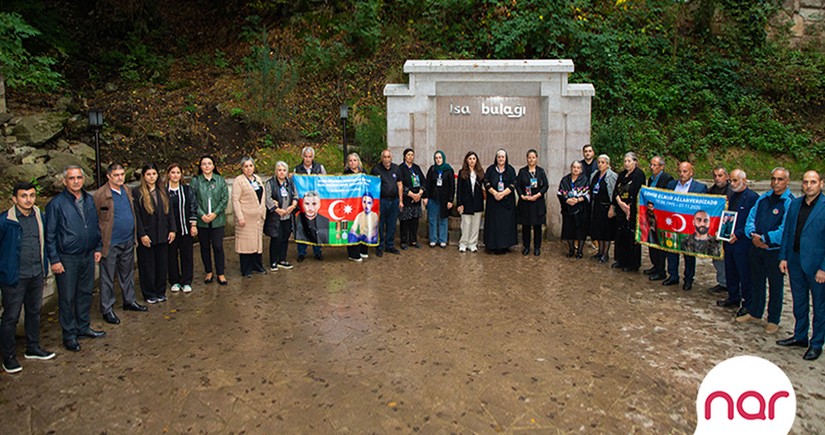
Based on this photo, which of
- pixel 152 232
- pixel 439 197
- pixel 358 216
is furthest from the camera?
pixel 439 197

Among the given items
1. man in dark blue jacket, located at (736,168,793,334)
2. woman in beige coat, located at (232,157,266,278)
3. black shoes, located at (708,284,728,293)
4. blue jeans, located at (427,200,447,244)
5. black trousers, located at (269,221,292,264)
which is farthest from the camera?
blue jeans, located at (427,200,447,244)

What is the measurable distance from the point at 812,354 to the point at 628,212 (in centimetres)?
359

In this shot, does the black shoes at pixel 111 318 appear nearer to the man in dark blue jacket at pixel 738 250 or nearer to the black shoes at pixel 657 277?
the black shoes at pixel 657 277

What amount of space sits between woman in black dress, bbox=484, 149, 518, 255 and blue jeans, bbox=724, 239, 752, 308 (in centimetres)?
341

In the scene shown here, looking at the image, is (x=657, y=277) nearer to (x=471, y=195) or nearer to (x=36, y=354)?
(x=471, y=195)

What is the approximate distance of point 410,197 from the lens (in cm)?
1064

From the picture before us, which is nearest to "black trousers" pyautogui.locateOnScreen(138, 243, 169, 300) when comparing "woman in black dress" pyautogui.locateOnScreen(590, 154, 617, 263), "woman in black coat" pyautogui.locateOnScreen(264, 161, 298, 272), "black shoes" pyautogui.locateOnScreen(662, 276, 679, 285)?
"woman in black coat" pyautogui.locateOnScreen(264, 161, 298, 272)

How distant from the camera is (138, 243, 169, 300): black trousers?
7684 mm

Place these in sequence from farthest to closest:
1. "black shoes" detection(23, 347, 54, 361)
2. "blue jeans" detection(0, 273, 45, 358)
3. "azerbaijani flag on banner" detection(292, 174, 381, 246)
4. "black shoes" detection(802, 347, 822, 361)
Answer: "azerbaijani flag on banner" detection(292, 174, 381, 246)
"black shoes" detection(23, 347, 54, 361)
"black shoes" detection(802, 347, 822, 361)
"blue jeans" detection(0, 273, 45, 358)

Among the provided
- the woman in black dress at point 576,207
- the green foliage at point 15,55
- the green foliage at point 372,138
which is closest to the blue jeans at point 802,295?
the woman in black dress at point 576,207

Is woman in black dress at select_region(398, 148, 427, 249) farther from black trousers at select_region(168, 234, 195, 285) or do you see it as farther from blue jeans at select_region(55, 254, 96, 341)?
blue jeans at select_region(55, 254, 96, 341)

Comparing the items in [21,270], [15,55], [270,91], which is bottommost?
[21,270]

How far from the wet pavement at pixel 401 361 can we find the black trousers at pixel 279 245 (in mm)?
790

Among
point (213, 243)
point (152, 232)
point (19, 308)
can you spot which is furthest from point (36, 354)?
point (213, 243)
